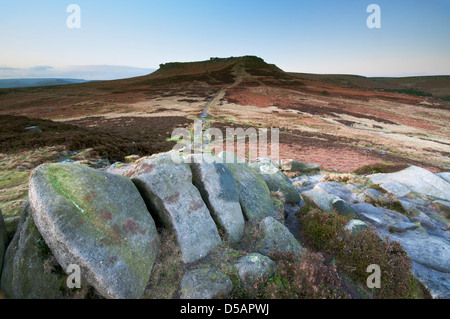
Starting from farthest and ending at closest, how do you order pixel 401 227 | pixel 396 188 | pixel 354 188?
pixel 354 188
pixel 396 188
pixel 401 227

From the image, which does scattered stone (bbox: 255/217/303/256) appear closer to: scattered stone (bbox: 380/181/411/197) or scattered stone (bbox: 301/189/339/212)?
scattered stone (bbox: 301/189/339/212)

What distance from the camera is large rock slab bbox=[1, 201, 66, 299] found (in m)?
4.61

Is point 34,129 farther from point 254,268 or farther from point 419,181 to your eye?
point 419,181

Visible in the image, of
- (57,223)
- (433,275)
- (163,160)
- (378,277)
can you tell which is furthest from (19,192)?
(433,275)

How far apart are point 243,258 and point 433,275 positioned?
6.10m

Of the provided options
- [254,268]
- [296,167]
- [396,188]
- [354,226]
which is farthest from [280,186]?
[396,188]

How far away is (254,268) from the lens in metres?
5.62

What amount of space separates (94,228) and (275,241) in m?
5.34

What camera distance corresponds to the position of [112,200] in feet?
18.5

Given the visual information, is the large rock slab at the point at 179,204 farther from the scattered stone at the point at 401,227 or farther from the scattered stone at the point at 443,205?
the scattered stone at the point at 443,205

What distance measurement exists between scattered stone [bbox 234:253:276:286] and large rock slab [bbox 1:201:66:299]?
431 centimetres

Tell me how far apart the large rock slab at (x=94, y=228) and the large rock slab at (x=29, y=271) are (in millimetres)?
351

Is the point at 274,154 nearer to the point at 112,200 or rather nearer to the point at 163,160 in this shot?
the point at 163,160

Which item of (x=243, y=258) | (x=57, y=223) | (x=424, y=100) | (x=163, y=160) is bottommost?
(x=243, y=258)
